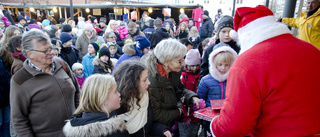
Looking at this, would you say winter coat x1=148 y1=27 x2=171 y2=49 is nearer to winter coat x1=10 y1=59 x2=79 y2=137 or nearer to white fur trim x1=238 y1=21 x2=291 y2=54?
winter coat x1=10 y1=59 x2=79 y2=137

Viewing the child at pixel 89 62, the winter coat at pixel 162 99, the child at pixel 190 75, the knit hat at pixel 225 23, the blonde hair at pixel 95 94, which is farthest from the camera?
the child at pixel 89 62

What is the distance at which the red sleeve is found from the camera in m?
1.15

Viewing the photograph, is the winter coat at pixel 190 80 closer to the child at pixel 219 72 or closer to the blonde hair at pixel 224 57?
the child at pixel 219 72

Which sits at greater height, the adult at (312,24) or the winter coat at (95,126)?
the adult at (312,24)

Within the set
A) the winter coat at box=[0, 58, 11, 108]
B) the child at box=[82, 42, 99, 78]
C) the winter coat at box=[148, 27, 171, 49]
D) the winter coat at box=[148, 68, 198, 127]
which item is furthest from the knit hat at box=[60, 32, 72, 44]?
the winter coat at box=[148, 68, 198, 127]

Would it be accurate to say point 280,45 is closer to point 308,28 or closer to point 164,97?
point 164,97

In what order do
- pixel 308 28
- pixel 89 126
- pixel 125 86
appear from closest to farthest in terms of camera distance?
pixel 89 126, pixel 125 86, pixel 308 28

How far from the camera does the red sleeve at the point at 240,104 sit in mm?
1146

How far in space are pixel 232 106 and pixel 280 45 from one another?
0.49m

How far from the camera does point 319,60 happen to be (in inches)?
45.6

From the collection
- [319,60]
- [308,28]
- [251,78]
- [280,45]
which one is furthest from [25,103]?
[308,28]

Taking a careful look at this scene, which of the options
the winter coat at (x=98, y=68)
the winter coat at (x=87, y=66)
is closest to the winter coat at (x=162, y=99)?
the winter coat at (x=98, y=68)

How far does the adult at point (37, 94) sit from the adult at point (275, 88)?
1.72m

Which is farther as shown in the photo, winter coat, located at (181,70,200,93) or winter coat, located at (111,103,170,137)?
winter coat, located at (181,70,200,93)
